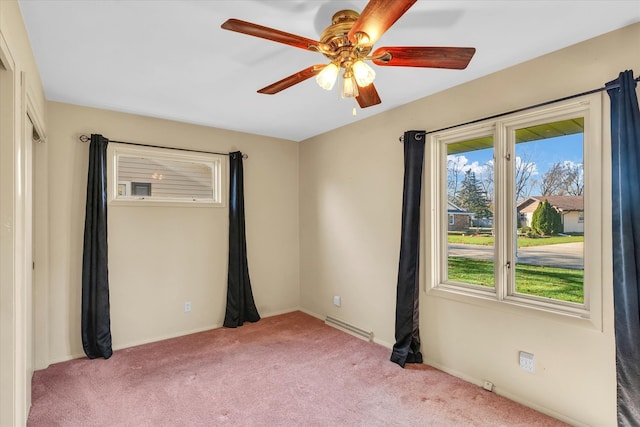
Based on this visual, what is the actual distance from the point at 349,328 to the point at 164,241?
228 centimetres

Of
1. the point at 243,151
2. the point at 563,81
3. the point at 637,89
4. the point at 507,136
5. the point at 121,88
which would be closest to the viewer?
the point at 637,89

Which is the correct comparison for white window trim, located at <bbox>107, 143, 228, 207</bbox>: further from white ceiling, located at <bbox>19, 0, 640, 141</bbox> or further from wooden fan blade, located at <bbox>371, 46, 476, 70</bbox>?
wooden fan blade, located at <bbox>371, 46, 476, 70</bbox>

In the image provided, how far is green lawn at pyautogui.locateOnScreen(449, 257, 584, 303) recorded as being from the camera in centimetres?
220

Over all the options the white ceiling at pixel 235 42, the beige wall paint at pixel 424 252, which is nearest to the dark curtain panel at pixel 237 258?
the beige wall paint at pixel 424 252

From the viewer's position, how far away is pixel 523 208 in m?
2.44

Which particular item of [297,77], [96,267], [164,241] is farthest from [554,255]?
[96,267]

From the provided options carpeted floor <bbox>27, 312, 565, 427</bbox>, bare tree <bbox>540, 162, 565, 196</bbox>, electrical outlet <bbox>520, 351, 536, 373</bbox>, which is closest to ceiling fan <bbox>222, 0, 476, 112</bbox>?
bare tree <bbox>540, 162, 565, 196</bbox>

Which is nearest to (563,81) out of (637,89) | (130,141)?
(637,89)

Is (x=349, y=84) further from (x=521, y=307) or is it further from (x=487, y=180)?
(x=521, y=307)

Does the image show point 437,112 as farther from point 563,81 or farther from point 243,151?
point 243,151

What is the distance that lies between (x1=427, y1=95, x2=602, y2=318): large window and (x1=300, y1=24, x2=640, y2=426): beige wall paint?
0.32ft

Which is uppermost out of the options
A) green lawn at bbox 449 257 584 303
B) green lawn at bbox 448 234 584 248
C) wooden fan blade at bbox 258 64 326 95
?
wooden fan blade at bbox 258 64 326 95

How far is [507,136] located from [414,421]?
2148 millimetres

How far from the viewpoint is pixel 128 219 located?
335 centimetres
